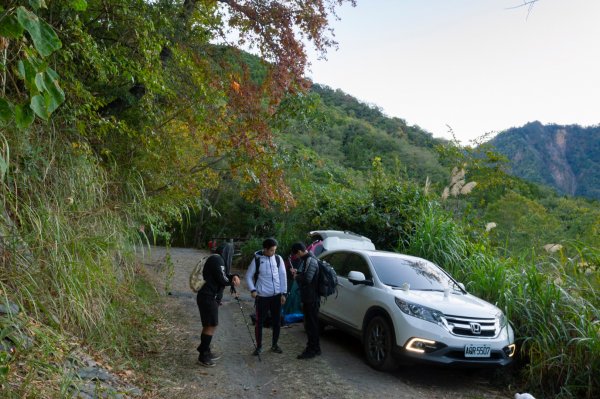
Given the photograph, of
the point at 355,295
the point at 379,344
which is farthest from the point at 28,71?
the point at 355,295

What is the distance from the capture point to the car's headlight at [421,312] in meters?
6.44

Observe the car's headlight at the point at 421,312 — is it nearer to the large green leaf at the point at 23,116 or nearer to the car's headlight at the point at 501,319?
the car's headlight at the point at 501,319

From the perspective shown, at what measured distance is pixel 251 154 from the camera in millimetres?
9766

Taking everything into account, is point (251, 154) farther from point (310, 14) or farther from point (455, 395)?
point (455, 395)

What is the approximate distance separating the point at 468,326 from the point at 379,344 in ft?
4.13

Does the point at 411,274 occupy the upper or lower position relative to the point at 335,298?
upper

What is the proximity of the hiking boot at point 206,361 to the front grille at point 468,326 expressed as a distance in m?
3.27

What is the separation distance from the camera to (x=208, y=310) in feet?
22.7

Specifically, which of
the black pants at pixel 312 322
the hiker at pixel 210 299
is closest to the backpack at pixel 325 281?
the black pants at pixel 312 322

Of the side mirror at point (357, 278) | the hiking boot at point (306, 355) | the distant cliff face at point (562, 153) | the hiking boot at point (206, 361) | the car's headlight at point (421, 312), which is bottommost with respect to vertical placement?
the hiking boot at point (206, 361)

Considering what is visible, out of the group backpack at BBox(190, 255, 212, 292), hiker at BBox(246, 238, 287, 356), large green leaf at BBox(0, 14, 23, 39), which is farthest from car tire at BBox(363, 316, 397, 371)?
large green leaf at BBox(0, 14, 23, 39)

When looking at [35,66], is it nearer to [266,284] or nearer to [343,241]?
[266,284]

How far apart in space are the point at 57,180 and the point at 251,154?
4.21 m

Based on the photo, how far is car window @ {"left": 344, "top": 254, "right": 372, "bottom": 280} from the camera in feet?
25.8
